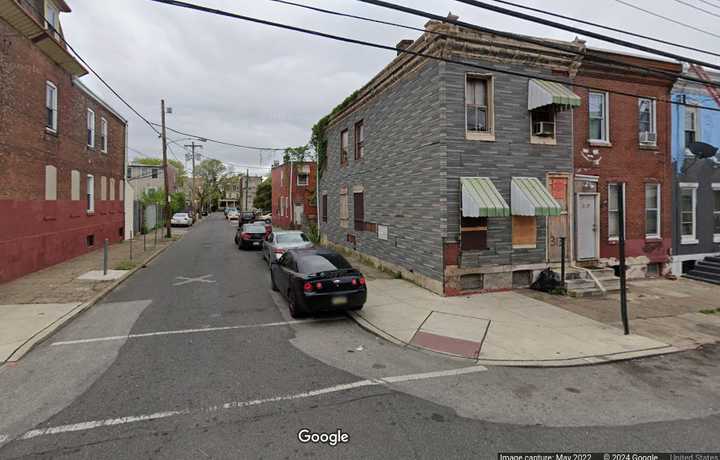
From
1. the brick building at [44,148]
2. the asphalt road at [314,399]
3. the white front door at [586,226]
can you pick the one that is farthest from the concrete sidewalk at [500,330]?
the brick building at [44,148]

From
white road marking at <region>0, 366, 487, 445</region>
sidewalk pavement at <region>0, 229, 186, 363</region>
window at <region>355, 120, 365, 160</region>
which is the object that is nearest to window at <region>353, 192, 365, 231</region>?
window at <region>355, 120, 365, 160</region>

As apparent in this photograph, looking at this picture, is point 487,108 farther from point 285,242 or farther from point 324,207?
point 324,207

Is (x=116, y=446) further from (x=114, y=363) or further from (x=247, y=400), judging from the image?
(x=114, y=363)

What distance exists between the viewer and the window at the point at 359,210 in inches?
642

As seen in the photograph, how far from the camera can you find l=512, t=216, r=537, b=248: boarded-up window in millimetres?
11141

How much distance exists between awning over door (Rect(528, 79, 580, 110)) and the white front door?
10.8 feet

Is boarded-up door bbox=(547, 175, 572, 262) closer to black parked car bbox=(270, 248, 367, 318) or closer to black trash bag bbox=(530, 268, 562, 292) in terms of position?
black trash bag bbox=(530, 268, 562, 292)

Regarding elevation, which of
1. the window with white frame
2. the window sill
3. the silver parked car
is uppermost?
the window with white frame

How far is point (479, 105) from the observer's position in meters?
10.9

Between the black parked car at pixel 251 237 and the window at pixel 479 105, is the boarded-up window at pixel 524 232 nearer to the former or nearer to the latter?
the window at pixel 479 105

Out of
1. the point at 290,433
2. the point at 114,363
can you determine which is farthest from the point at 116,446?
the point at 114,363

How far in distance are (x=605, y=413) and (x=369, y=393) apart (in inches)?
112

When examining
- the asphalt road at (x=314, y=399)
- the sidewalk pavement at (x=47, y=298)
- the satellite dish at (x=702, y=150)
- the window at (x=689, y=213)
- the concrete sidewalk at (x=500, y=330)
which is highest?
the satellite dish at (x=702, y=150)

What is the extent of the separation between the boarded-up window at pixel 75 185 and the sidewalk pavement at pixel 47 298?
2812mm
